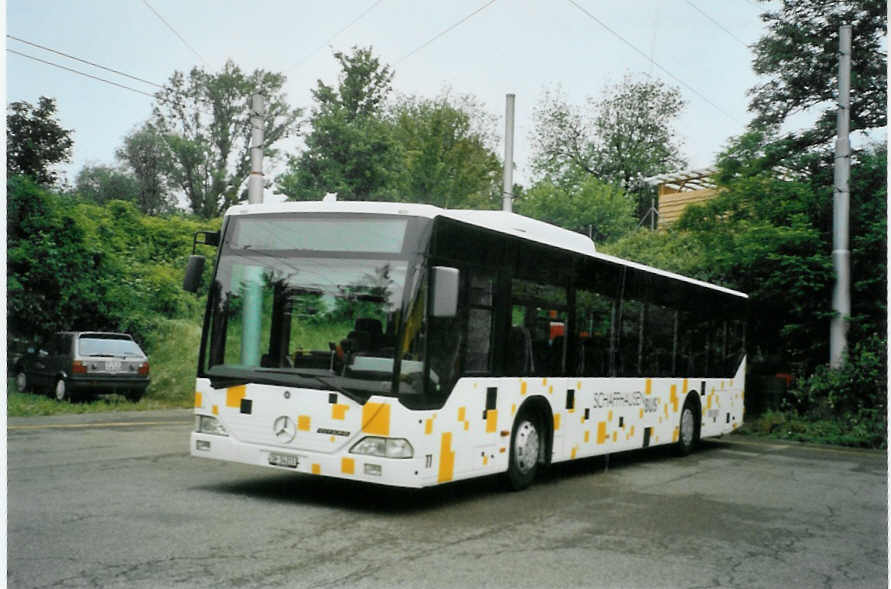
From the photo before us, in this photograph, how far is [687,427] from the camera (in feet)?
51.5

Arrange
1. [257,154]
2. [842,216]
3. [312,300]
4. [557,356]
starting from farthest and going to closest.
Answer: [842,216] → [257,154] → [557,356] → [312,300]

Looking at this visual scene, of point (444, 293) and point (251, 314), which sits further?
point (251, 314)

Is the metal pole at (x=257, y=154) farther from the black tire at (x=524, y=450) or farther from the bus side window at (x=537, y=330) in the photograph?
the black tire at (x=524, y=450)

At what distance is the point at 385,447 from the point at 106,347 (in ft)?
43.0

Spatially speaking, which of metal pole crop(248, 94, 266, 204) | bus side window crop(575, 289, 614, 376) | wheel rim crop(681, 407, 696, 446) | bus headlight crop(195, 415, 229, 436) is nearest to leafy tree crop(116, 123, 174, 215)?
metal pole crop(248, 94, 266, 204)

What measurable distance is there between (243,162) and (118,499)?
3625cm

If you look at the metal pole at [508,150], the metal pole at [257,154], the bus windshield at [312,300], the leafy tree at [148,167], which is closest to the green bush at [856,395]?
the metal pole at [508,150]

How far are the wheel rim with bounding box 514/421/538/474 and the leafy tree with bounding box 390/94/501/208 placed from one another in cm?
2840

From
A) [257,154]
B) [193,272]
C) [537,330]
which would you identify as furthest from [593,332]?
[257,154]

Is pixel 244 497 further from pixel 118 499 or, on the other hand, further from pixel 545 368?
pixel 545 368

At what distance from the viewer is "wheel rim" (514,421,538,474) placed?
10602 mm

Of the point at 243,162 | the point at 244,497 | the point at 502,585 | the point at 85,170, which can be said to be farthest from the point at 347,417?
the point at 243,162

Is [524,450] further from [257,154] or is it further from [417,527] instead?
[257,154]

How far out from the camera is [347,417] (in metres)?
8.80
